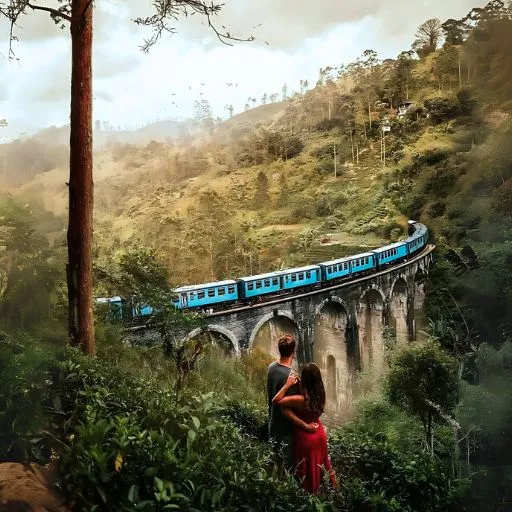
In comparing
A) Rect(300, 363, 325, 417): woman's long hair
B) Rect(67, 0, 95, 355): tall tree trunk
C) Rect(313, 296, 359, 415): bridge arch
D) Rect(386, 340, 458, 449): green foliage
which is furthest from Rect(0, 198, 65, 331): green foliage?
Rect(386, 340, 458, 449): green foliage

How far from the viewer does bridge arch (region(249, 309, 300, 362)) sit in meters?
5.84

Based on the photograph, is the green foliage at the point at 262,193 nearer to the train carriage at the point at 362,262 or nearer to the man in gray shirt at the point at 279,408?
the train carriage at the point at 362,262

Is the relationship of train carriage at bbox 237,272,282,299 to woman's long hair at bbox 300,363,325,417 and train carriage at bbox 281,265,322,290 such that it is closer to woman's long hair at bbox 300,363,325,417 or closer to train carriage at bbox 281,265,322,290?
train carriage at bbox 281,265,322,290

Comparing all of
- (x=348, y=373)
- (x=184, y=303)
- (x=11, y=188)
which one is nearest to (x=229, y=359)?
(x=184, y=303)

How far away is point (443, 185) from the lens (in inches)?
173

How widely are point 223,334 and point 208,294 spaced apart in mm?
632

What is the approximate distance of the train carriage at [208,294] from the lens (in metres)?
5.16

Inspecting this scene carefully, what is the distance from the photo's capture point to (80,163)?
3572mm

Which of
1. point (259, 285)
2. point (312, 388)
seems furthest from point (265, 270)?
point (312, 388)

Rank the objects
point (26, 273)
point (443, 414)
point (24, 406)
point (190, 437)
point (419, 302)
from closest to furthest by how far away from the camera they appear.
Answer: point (190, 437) < point (24, 406) < point (443, 414) < point (26, 273) < point (419, 302)

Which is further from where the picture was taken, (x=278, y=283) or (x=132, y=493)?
(x=278, y=283)

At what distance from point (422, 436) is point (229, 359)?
6.92 ft

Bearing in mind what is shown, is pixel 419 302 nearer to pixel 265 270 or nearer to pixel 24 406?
pixel 265 270

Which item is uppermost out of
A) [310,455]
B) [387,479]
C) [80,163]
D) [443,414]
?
[80,163]
